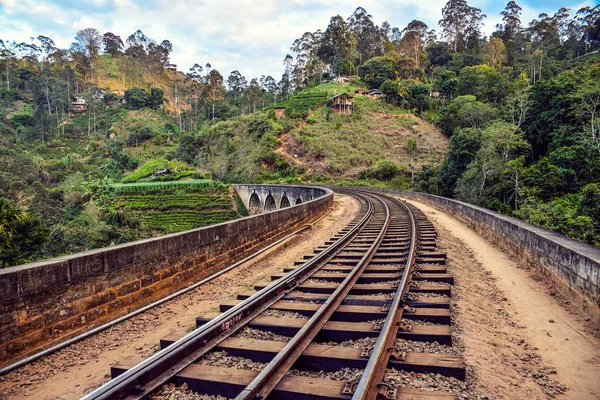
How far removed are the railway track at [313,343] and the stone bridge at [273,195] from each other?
2028cm

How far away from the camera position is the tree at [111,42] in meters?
125

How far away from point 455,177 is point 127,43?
12921cm

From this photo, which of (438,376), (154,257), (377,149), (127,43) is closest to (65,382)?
(154,257)

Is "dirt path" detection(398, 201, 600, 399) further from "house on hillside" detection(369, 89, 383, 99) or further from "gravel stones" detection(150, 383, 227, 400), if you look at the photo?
"house on hillside" detection(369, 89, 383, 99)

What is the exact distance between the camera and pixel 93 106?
8944cm

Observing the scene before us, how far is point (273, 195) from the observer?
1426 inches

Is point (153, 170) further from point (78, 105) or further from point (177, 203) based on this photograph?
point (78, 105)

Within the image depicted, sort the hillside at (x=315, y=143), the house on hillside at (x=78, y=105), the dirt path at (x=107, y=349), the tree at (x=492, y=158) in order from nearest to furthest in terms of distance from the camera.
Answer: the dirt path at (x=107, y=349) → the tree at (x=492, y=158) → the hillside at (x=315, y=143) → the house on hillside at (x=78, y=105)

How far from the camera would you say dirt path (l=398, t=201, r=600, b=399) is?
120 inches

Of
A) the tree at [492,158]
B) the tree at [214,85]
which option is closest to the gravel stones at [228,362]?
the tree at [492,158]

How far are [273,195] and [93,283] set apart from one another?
31744 mm

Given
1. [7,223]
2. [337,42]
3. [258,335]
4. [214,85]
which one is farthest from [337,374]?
[214,85]

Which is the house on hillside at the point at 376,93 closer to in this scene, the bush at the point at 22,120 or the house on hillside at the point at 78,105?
the house on hillside at the point at 78,105

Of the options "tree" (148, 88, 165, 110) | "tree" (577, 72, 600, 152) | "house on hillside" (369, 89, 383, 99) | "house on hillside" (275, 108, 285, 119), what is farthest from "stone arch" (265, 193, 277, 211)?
"tree" (148, 88, 165, 110)
